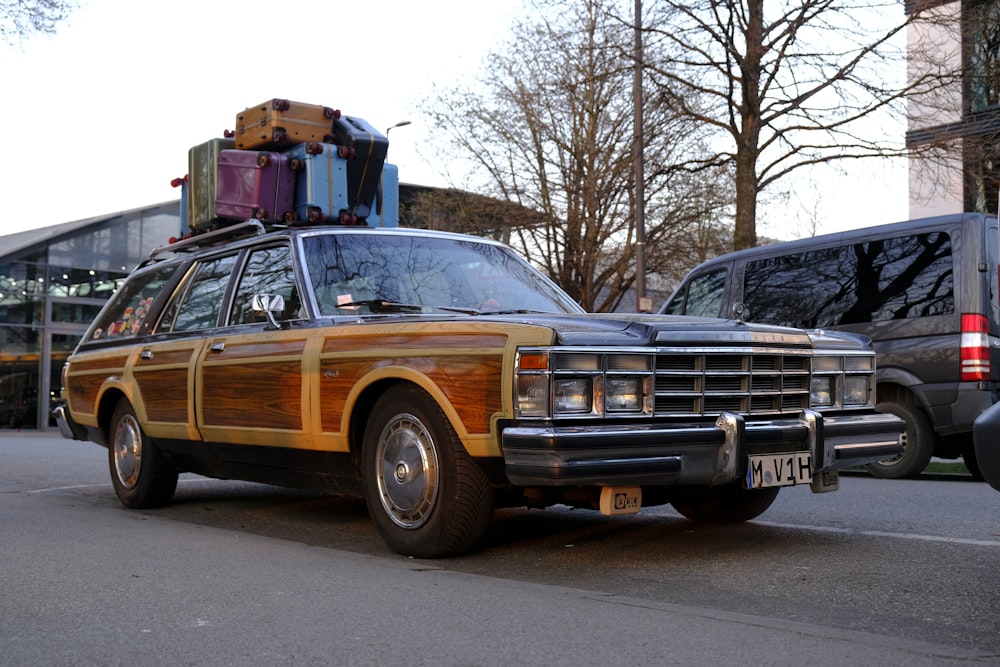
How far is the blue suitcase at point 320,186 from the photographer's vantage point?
8.23 m

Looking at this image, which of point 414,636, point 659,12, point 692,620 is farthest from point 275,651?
point 659,12

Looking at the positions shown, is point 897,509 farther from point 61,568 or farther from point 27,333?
point 27,333

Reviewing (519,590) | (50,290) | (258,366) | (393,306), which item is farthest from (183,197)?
(50,290)

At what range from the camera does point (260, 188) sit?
27.2 ft

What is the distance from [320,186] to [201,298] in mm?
1185

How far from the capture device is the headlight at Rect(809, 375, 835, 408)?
19.5 feet

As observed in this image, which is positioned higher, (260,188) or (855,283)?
(260,188)

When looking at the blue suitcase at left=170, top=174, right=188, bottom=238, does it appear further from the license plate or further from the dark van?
the license plate

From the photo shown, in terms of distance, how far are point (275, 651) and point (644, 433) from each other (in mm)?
1913

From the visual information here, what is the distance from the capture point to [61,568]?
5320 millimetres

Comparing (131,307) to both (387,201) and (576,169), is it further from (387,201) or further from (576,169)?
(576,169)

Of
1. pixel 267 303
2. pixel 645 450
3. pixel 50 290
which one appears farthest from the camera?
pixel 50 290

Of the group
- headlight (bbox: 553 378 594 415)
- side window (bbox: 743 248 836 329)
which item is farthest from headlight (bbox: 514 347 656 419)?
side window (bbox: 743 248 836 329)

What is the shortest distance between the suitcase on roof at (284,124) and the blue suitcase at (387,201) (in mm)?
541
